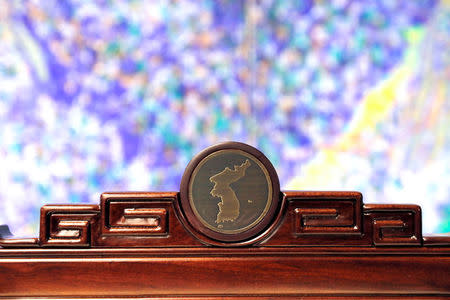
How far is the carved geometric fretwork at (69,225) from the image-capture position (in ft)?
4.22

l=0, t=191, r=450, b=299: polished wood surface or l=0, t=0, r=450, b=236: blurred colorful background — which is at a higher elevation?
l=0, t=0, r=450, b=236: blurred colorful background

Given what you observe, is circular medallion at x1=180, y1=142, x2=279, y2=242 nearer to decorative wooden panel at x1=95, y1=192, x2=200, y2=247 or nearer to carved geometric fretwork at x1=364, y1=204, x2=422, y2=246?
decorative wooden panel at x1=95, y1=192, x2=200, y2=247

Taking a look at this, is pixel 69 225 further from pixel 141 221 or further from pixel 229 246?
pixel 229 246

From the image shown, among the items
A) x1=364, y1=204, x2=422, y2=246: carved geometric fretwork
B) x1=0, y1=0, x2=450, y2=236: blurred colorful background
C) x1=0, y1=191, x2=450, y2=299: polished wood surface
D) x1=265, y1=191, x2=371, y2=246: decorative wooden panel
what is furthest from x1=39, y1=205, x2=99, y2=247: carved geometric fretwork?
x1=0, y1=0, x2=450, y2=236: blurred colorful background

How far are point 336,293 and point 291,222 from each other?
25cm

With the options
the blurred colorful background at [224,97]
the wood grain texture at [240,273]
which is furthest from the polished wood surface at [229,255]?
the blurred colorful background at [224,97]

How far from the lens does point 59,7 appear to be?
2.61m

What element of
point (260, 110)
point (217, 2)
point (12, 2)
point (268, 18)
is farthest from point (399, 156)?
point (12, 2)

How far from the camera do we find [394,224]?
4.22 ft

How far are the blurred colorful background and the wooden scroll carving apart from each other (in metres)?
1.26

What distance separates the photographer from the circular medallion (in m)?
1.26

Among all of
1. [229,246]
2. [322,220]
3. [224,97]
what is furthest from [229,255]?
[224,97]

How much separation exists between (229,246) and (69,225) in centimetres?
48

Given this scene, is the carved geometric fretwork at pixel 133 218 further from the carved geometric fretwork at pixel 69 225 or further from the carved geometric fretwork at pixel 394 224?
the carved geometric fretwork at pixel 394 224
